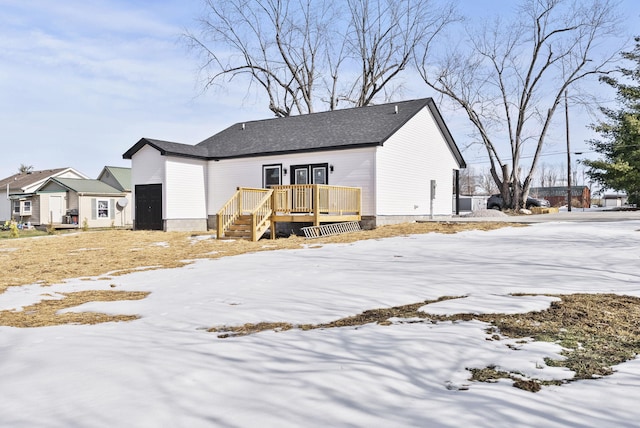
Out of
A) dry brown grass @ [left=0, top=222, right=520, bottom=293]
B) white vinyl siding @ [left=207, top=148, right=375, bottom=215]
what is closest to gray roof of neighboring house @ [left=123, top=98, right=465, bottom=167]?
white vinyl siding @ [left=207, top=148, right=375, bottom=215]

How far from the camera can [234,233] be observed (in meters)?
14.0

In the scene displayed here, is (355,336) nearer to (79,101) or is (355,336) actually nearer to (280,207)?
(280,207)

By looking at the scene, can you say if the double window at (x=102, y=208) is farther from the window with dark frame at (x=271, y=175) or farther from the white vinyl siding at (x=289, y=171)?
the window with dark frame at (x=271, y=175)

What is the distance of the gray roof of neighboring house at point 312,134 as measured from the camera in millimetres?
16327

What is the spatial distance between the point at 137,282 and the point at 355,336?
16.1ft

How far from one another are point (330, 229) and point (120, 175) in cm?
2331

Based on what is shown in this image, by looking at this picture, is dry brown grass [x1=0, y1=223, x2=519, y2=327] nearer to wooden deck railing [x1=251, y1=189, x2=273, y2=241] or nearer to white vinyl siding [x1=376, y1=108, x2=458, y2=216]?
wooden deck railing [x1=251, y1=189, x2=273, y2=241]

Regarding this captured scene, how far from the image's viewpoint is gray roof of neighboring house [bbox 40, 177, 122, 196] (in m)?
28.8

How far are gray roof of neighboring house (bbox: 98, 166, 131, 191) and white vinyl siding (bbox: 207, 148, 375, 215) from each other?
1452 centimetres

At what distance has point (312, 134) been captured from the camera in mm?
17875

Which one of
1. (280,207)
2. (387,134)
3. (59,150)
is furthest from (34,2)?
(59,150)

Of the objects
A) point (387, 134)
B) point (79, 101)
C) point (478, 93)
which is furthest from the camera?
point (478, 93)

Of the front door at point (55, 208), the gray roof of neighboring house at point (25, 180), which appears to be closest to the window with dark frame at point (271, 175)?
the front door at point (55, 208)

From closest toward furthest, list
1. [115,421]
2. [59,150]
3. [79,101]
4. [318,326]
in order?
[115,421] < [318,326] < [79,101] < [59,150]
